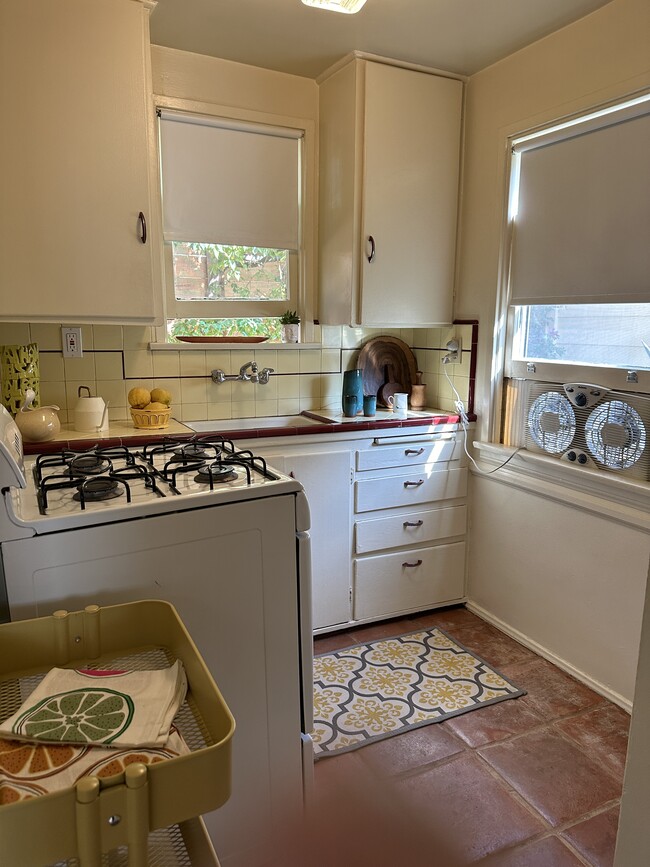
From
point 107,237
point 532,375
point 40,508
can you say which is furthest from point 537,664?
point 107,237

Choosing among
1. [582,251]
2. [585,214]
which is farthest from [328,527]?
[585,214]

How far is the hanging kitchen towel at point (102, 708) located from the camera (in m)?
0.89

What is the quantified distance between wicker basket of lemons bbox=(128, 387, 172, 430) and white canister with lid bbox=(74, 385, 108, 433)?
0.42ft

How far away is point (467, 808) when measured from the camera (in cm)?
181

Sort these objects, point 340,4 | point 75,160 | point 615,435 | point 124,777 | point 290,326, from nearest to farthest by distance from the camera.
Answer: point 124,777, point 340,4, point 75,160, point 615,435, point 290,326

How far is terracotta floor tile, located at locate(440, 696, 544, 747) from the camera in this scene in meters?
2.13

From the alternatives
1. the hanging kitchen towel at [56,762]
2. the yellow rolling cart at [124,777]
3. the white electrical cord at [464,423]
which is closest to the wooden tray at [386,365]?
the white electrical cord at [464,423]

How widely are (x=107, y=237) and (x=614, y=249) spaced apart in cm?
182

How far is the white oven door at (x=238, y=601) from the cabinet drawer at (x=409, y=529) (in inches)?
51.2

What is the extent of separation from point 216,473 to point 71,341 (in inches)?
57.1

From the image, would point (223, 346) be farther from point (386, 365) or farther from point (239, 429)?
point (386, 365)

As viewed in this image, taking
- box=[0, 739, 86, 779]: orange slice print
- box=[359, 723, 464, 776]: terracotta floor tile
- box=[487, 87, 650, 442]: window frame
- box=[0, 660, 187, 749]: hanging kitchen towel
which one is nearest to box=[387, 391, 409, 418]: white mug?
box=[487, 87, 650, 442]: window frame

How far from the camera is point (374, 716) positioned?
7.31ft

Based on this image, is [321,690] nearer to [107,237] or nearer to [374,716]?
[374,716]
